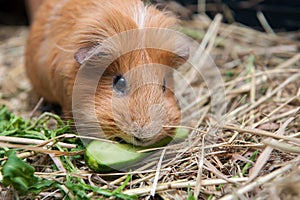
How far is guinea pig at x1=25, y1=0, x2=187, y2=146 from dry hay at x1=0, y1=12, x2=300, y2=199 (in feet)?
0.61

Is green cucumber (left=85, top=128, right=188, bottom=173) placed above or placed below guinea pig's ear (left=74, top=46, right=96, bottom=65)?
below

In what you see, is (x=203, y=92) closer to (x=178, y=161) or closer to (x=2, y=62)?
(x=178, y=161)

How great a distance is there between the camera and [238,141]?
2.13 m

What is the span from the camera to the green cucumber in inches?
79.3

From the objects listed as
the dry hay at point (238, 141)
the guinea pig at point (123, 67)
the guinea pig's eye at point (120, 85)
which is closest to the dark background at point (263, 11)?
the dry hay at point (238, 141)

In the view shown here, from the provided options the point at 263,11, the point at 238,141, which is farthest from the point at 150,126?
the point at 263,11

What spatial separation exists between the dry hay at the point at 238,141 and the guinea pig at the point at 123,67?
0.19 m

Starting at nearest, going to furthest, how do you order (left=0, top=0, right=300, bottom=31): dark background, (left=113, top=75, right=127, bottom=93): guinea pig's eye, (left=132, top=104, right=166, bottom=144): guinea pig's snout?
(left=132, top=104, right=166, bottom=144): guinea pig's snout, (left=113, top=75, right=127, bottom=93): guinea pig's eye, (left=0, top=0, right=300, bottom=31): dark background

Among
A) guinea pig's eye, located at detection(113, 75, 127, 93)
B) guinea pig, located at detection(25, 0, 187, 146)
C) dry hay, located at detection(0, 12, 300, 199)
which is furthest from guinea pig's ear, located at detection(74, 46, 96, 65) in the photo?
dry hay, located at detection(0, 12, 300, 199)

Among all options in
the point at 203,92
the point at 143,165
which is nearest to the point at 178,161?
the point at 143,165

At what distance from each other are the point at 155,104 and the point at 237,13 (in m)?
2.17

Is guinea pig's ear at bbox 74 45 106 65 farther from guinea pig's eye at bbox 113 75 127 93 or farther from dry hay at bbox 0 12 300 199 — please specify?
dry hay at bbox 0 12 300 199

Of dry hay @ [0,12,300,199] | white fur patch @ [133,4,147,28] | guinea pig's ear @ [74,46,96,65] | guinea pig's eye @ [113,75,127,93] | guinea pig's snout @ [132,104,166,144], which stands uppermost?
white fur patch @ [133,4,147,28]

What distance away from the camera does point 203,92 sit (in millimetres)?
3049
